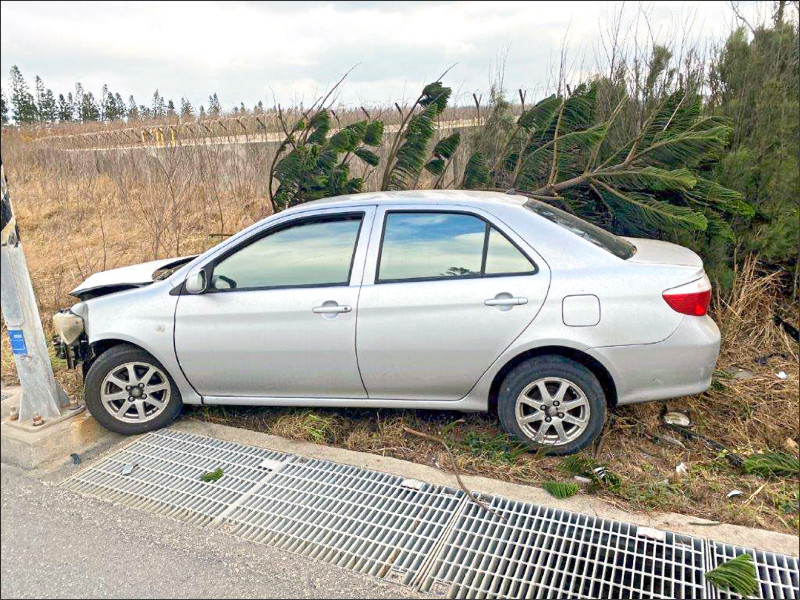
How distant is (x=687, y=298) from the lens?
138 inches

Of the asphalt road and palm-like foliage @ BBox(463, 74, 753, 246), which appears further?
palm-like foliage @ BBox(463, 74, 753, 246)

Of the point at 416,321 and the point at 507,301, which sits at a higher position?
the point at 507,301

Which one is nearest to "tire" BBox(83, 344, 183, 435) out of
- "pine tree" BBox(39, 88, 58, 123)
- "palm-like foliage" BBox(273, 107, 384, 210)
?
"palm-like foliage" BBox(273, 107, 384, 210)

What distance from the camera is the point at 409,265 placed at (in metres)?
3.80

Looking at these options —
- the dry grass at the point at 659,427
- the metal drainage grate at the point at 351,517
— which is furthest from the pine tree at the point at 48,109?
the metal drainage grate at the point at 351,517

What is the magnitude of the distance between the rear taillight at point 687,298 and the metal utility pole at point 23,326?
Result: 4134mm

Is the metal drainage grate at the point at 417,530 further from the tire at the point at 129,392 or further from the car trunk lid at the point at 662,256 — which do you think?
the car trunk lid at the point at 662,256

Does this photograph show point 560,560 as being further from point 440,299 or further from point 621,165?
point 621,165

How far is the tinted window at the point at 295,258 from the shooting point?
3920 millimetres

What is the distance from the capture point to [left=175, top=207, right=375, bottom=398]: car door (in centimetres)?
384

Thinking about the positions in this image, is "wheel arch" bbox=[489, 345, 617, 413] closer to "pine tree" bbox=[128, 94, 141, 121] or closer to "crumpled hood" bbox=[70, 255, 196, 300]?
"crumpled hood" bbox=[70, 255, 196, 300]

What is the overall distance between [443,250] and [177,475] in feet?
7.29

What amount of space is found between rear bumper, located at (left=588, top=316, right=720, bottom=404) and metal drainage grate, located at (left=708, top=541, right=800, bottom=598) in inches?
38.5

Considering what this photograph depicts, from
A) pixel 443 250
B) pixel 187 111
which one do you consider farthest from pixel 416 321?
pixel 187 111
